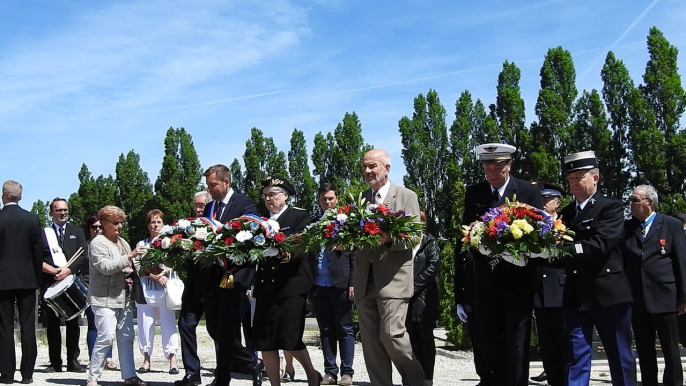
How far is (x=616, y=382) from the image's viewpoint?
23.0ft

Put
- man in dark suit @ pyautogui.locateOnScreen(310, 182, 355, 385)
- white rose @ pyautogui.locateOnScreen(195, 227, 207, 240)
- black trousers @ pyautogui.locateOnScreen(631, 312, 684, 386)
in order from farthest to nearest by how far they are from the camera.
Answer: man in dark suit @ pyautogui.locateOnScreen(310, 182, 355, 385)
black trousers @ pyautogui.locateOnScreen(631, 312, 684, 386)
white rose @ pyautogui.locateOnScreen(195, 227, 207, 240)

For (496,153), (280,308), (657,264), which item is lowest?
(280,308)

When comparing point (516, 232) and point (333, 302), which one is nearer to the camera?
point (516, 232)

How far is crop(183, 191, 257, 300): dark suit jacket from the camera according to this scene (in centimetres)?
788

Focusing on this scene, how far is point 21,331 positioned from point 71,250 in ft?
6.27

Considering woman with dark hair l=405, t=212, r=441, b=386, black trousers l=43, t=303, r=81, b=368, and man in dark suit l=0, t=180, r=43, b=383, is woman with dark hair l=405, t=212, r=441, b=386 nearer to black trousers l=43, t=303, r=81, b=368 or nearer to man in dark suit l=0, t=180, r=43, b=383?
man in dark suit l=0, t=180, r=43, b=383

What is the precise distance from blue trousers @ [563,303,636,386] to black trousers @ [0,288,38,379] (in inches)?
248

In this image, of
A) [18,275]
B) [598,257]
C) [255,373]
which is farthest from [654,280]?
[18,275]

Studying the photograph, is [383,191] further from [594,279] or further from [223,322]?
[223,322]

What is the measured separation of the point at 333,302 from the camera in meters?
10.5

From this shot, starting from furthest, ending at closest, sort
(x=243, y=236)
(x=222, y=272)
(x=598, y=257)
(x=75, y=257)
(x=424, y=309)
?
(x=75, y=257) → (x=424, y=309) → (x=222, y=272) → (x=243, y=236) → (x=598, y=257)

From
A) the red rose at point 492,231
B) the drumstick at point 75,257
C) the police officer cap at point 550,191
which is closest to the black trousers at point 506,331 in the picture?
the red rose at point 492,231

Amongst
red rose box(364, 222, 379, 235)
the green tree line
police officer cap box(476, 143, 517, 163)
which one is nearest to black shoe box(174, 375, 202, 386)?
red rose box(364, 222, 379, 235)

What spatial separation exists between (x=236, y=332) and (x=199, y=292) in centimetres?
76
